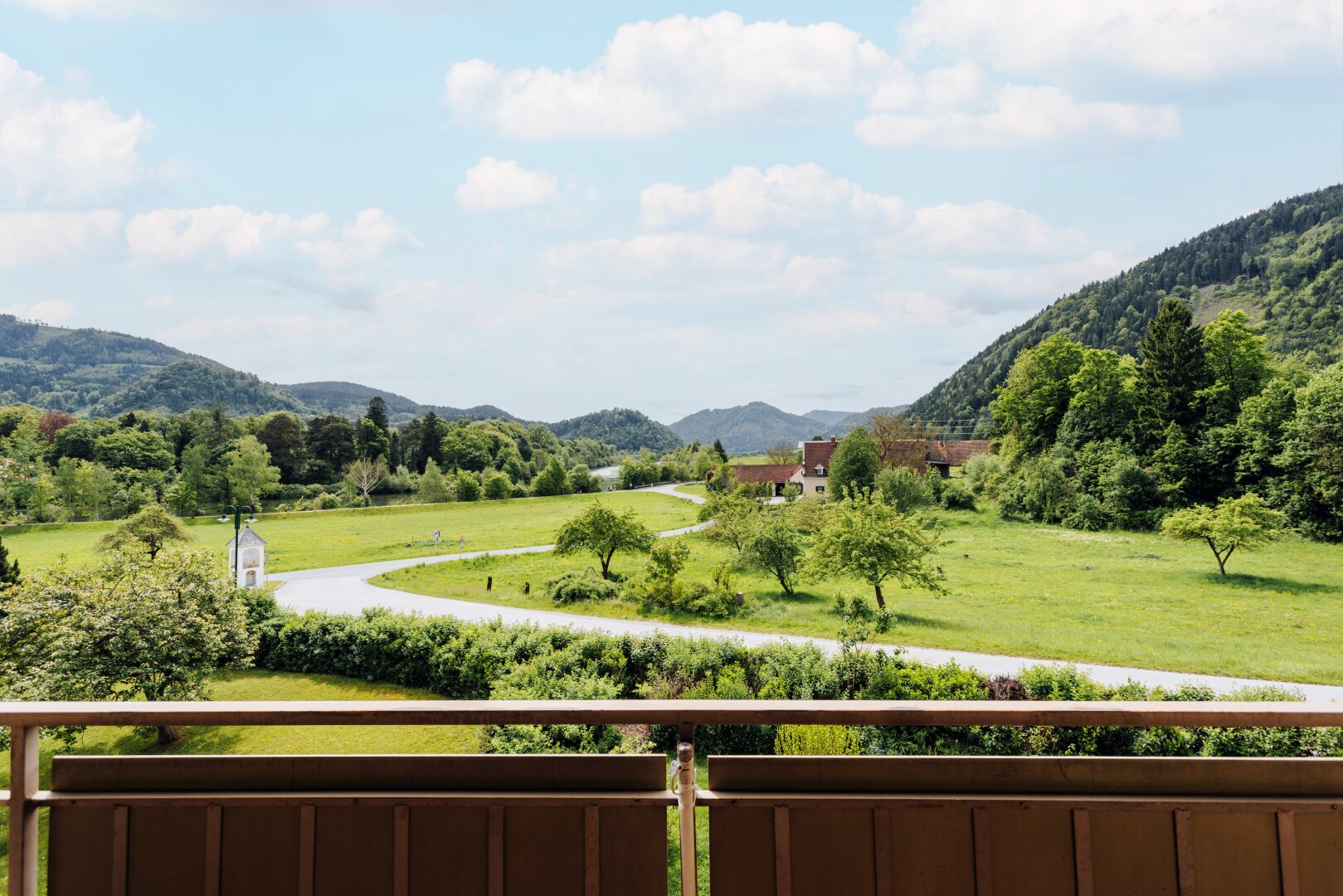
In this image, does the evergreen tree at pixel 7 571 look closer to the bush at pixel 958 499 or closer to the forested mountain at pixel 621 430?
the bush at pixel 958 499

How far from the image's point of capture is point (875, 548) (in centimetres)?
1404

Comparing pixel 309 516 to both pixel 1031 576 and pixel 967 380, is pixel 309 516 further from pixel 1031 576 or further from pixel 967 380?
pixel 967 380

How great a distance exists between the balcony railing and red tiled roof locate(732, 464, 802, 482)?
143ft

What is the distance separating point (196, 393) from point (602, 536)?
63820mm

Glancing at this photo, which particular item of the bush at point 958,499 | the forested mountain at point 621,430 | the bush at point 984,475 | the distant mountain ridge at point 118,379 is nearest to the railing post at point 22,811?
the bush at point 958,499

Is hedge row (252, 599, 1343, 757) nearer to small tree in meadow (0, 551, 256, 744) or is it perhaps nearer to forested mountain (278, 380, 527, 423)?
small tree in meadow (0, 551, 256, 744)

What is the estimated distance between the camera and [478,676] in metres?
9.45

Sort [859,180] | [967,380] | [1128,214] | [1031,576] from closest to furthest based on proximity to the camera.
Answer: [1031,576] → [859,180] → [1128,214] → [967,380]

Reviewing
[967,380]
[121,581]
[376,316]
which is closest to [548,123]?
[121,581]

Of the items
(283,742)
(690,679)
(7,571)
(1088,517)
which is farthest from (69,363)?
(1088,517)

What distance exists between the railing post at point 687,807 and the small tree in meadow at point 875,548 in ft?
43.7

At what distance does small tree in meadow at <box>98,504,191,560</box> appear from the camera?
1642 cm

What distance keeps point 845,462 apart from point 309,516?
29046mm

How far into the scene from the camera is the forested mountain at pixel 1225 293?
4872 centimetres
